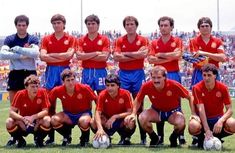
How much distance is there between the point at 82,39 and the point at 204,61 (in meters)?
1.94

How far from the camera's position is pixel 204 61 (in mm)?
7395

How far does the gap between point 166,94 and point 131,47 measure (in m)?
1.14

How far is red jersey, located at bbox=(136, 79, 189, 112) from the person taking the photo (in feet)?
22.9

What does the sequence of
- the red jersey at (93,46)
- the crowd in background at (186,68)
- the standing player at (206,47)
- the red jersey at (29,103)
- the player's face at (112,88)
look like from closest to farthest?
the player's face at (112,88)
the red jersey at (29,103)
the standing player at (206,47)
the red jersey at (93,46)
the crowd in background at (186,68)

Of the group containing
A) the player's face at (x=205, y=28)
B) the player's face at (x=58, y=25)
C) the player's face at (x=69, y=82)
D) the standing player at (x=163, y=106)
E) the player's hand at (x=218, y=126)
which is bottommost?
the player's hand at (x=218, y=126)

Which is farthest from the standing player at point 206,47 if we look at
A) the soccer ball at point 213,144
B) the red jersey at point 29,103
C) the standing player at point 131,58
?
the red jersey at point 29,103

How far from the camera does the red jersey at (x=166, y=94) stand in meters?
6.98

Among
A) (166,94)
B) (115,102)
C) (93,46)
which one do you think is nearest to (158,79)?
(166,94)

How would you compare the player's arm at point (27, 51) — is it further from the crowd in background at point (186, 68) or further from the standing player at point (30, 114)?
the crowd in background at point (186, 68)

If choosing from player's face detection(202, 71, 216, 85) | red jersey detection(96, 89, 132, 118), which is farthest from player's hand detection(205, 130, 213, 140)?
red jersey detection(96, 89, 132, 118)

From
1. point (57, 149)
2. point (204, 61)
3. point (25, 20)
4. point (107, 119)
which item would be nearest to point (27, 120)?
point (57, 149)

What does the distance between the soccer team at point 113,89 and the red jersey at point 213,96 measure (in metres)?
0.01

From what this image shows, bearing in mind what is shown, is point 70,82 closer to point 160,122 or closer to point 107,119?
point 107,119

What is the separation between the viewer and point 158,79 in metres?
6.82
